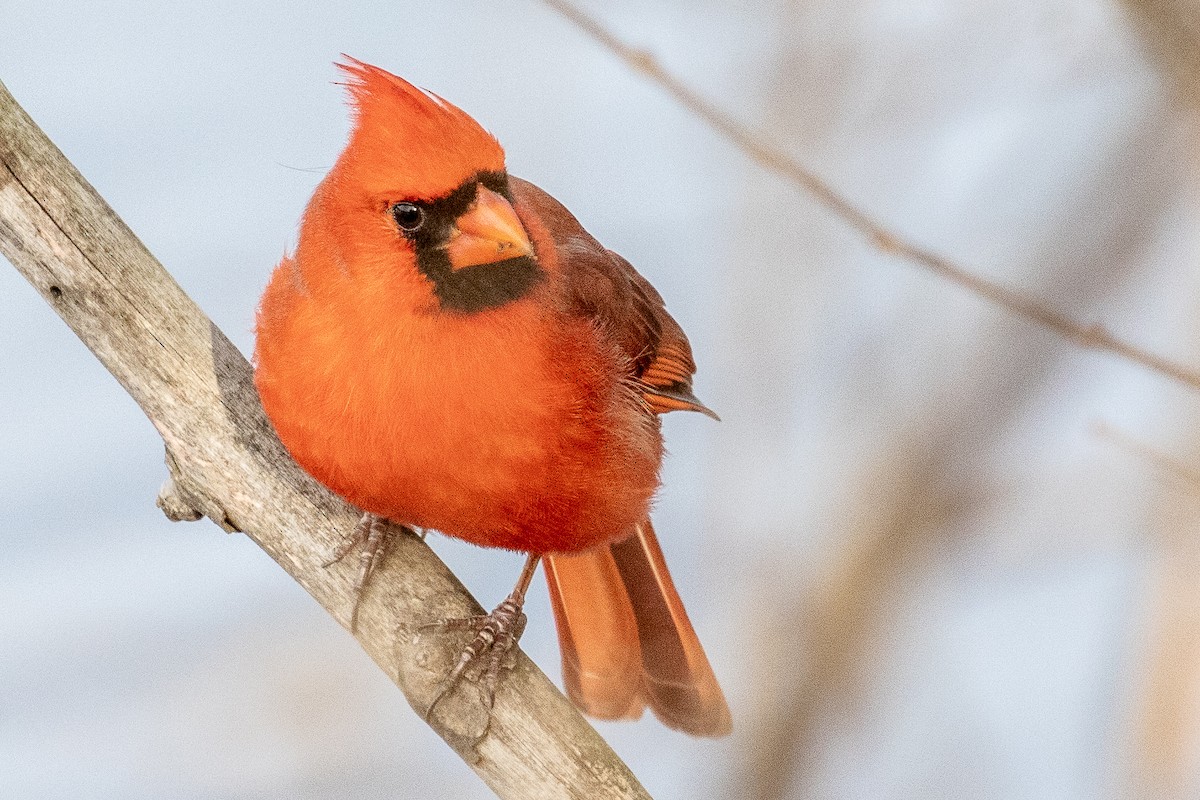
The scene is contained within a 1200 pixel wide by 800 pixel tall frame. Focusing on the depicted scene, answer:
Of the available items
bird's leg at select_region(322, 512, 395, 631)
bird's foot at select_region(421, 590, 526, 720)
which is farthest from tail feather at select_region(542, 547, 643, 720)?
bird's leg at select_region(322, 512, 395, 631)

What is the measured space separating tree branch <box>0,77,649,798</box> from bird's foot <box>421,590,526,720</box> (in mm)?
14

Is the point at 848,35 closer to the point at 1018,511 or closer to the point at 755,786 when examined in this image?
the point at 1018,511

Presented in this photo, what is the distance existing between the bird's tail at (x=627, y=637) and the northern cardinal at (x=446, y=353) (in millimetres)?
386

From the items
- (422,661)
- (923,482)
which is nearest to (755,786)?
(923,482)

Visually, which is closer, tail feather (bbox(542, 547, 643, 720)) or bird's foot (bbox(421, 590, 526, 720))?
bird's foot (bbox(421, 590, 526, 720))

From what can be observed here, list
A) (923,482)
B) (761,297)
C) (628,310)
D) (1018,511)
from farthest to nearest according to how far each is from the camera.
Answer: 1. (628,310)
2. (761,297)
3. (1018,511)
4. (923,482)

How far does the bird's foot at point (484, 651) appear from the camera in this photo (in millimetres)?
2182

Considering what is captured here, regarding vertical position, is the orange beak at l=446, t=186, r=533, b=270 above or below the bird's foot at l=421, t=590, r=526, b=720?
above

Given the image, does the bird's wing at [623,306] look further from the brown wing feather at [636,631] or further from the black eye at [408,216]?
the black eye at [408,216]

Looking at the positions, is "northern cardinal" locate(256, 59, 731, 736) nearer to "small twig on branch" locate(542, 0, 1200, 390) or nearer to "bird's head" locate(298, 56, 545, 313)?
"bird's head" locate(298, 56, 545, 313)

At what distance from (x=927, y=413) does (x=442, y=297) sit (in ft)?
2.24

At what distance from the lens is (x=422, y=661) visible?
2.19 meters

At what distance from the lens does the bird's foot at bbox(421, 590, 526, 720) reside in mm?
2182

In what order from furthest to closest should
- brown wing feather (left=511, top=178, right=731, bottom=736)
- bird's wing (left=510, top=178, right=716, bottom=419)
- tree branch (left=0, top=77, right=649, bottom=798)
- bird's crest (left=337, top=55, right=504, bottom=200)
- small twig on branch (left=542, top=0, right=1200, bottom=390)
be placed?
brown wing feather (left=511, top=178, right=731, bottom=736)
bird's wing (left=510, top=178, right=716, bottom=419)
tree branch (left=0, top=77, right=649, bottom=798)
bird's crest (left=337, top=55, right=504, bottom=200)
small twig on branch (left=542, top=0, right=1200, bottom=390)
